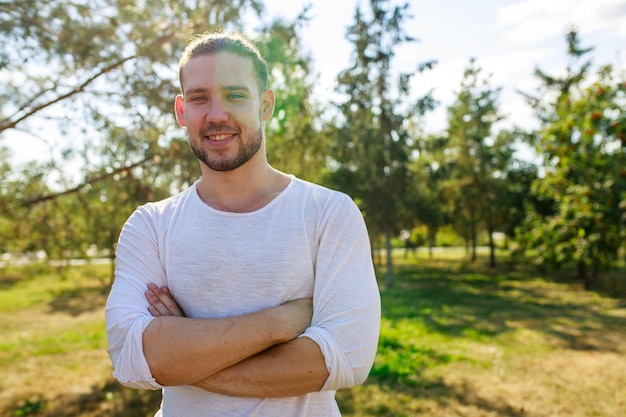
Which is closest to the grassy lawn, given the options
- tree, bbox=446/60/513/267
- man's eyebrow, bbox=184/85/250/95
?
man's eyebrow, bbox=184/85/250/95

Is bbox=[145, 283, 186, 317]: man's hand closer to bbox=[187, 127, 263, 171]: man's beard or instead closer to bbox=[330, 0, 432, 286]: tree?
bbox=[187, 127, 263, 171]: man's beard

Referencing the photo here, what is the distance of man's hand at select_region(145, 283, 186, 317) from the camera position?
5.77 feet

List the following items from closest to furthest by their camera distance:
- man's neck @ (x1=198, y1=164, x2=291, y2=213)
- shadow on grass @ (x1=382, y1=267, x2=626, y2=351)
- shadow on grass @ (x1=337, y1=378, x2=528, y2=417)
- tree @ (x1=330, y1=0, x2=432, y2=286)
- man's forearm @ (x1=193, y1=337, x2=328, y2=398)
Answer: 1. man's forearm @ (x1=193, y1=337, x2=328, y2=398)
2. man's neck @ (x1=198, y1=164, x2=291, y2=213)
3. shadow on grass @ (x1=337, y1=378, x2=528, y2=417)
4. shadow on grass @ (x1=382, y1=267, x2=626, y2=351)
5. tree @ (x1=330, y1=0, x2=432, y2=286)

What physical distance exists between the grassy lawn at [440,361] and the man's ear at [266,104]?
4655 mm

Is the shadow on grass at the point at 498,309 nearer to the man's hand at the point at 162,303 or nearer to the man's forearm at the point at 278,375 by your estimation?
the man's forearm at the point at 278,375

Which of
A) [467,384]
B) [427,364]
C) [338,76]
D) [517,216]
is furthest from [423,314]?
[517,216]

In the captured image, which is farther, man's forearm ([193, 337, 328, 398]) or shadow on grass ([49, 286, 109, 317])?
shadow on grass ([49, 286, 109, 317])

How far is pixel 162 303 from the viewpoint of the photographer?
177 centimetres

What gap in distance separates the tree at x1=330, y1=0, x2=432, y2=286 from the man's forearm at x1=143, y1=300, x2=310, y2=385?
13484 mm

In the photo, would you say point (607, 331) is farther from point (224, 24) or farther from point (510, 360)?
point (224, 24)

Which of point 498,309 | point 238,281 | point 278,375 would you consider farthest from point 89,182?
point 498,309

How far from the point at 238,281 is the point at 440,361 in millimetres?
6696

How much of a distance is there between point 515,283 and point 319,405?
19.5 metres

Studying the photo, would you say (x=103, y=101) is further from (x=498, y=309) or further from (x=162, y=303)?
(x=498, y=309)
